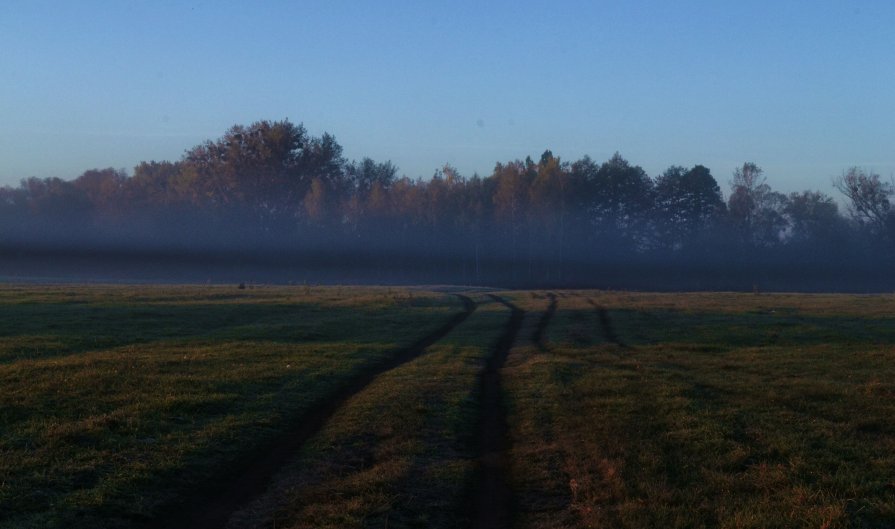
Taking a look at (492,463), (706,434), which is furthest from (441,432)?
(706,434)

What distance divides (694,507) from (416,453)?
12.1 feet

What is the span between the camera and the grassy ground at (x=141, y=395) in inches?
340

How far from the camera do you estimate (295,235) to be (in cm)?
10450

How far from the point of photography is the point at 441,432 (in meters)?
11.7

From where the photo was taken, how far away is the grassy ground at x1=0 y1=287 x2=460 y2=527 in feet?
28.3

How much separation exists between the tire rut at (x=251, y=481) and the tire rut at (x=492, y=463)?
235 cm

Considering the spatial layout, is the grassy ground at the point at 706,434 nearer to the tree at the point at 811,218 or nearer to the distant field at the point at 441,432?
the distant field at the point at 441,432

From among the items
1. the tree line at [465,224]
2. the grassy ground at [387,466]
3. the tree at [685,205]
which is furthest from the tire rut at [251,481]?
the tree at [685,205]

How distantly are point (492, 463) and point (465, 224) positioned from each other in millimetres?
100516

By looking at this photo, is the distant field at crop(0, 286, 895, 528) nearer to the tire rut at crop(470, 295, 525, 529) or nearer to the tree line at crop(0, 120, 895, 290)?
the tire rut at crop(470, 295, 525, 529)

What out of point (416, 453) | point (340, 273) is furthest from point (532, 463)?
point (340, 273)

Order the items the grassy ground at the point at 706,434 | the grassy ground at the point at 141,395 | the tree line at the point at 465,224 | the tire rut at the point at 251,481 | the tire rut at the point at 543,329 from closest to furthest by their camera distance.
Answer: the grassy ground at the point at 706,434, the tire rut at the point at 251,481, the grassy ground at the point at 141,395, the tire rut at the point at 543,329, the tree line at the point at 465,224

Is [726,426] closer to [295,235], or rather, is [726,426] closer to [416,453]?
[416,453]

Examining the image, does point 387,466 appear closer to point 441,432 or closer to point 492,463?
point 492,463
